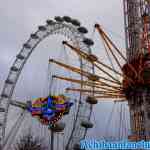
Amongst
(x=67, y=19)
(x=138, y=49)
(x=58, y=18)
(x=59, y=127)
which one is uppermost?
(x=58, y=18)

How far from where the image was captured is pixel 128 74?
51.8 metres

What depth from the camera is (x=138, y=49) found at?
5416cm

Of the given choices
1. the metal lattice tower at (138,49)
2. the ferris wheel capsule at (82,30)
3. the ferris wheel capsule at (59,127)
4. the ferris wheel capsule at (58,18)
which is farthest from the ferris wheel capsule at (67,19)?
the ferris wheel capsule at (59,127)

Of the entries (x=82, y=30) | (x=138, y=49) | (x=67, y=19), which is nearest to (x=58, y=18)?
(x=67, y=19)

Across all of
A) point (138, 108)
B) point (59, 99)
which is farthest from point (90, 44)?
point (138, 108)

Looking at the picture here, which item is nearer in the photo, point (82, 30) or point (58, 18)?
point (82, 30)

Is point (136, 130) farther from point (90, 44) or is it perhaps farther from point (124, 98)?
point (90, 44)

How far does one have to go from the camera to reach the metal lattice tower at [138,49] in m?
50.2

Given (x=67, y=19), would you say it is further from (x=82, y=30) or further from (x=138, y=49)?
(x=138, y=49)

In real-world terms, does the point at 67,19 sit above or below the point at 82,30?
above

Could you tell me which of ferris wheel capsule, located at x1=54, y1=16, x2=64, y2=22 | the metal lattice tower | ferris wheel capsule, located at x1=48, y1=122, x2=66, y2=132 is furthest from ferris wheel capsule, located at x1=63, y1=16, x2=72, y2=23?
ferris wheel capsule, located at x1=48, y1=122, x2=66, y2=132

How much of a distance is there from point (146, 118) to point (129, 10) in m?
15.3

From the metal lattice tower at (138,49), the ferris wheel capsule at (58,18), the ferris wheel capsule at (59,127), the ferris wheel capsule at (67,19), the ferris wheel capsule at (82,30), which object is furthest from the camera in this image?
the ferris wheel capsule at (58,18)

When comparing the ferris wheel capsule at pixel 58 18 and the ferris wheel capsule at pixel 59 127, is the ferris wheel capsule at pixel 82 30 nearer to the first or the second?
the ferris wheel capsule at pixel 58 18
